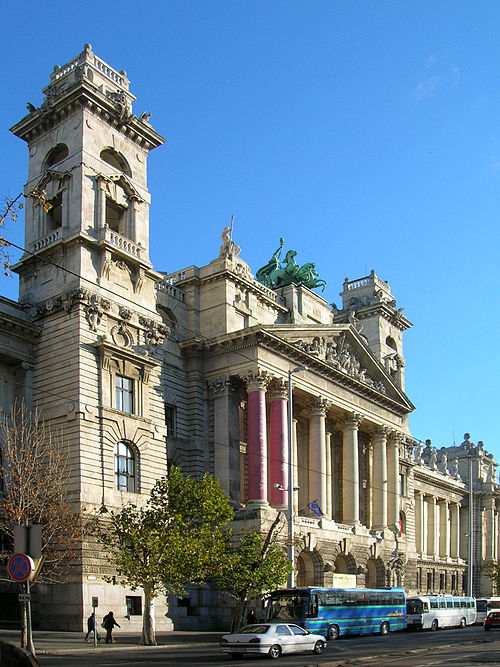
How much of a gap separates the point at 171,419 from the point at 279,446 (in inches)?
281

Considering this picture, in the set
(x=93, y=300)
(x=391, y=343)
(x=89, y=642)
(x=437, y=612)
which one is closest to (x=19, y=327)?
(x=93, y=300)

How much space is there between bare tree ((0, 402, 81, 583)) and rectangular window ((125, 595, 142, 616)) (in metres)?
4.43

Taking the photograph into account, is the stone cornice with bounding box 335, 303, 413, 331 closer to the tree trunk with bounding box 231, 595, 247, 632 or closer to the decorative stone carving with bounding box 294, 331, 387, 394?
the decorative stone carving with bounding box 294, 331, 387, 394

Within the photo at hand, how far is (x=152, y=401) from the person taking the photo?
47.5m

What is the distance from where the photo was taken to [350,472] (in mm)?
62188

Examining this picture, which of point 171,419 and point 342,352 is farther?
point 342,352

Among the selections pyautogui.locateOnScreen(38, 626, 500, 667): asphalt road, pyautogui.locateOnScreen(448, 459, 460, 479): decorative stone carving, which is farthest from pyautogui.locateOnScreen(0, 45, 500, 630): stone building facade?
pyautogui.locateOnScreen(448, 459, 460, 479): decorative stone carving

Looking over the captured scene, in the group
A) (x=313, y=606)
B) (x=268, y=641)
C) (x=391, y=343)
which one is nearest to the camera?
(x=268, y=641)

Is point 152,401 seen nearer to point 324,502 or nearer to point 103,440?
point 103,440

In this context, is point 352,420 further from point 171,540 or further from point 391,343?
point 171,540

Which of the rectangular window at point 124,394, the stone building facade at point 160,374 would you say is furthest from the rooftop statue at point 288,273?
the rectangular window at point 124,394

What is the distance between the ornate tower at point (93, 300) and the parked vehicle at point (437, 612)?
19271 millimetres

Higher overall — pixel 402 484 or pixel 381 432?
pixel 381 432

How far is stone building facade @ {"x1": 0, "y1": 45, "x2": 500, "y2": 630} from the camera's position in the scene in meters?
42.8
